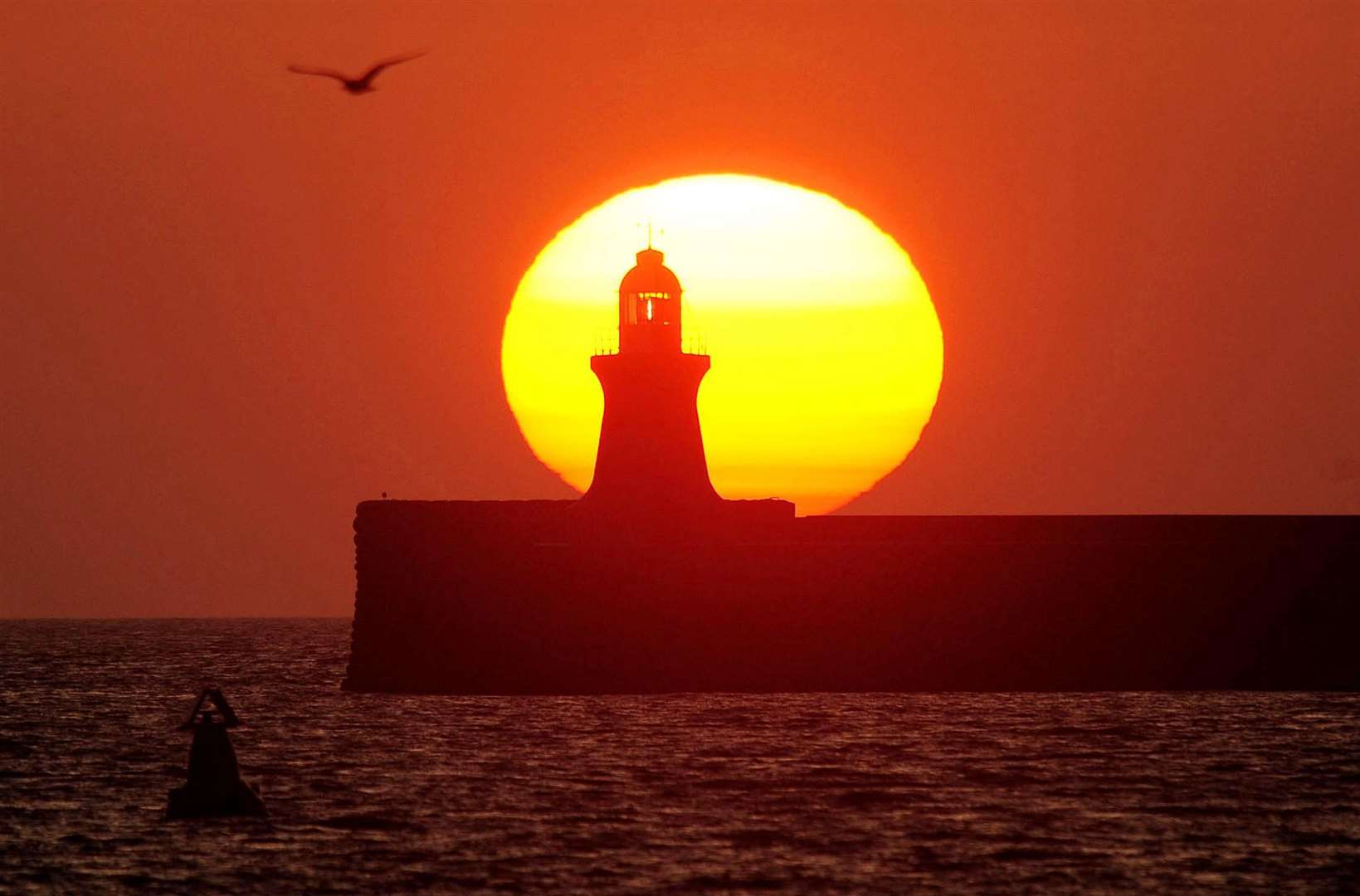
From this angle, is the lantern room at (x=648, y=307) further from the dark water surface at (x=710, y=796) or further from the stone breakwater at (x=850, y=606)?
the dark water surface at (x=710, y=796)

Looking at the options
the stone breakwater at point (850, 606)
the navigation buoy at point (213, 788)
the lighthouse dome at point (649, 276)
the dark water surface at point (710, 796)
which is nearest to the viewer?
the dark water surface at point (710, 796)

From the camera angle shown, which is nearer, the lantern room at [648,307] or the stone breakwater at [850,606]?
the stone breakwater at [850,606]

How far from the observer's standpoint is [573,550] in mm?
46688

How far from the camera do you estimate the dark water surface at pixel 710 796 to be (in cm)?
2688

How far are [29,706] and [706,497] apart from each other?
1891 cm

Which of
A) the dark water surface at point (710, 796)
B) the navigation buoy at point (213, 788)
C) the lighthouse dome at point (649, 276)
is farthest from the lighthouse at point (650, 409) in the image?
the navigation buoy at point (213, 788)

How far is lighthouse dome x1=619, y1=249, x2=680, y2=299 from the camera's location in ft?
158

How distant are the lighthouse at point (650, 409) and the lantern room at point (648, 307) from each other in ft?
0.05

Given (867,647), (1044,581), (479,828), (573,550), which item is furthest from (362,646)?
(479,828)

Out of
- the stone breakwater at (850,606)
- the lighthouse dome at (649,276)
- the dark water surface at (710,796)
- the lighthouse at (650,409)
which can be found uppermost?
the lighthouse dome at (649,276)

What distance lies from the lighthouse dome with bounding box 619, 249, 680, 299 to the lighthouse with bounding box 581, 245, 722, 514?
0.05 feet

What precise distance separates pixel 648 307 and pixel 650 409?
2115 mm

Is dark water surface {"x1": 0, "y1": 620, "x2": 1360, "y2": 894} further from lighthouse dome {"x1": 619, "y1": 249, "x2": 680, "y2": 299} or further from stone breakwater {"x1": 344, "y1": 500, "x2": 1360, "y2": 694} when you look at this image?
lighthouse dome {"x1": 619, "y1": 249, "x2": 680, "y2": 299}

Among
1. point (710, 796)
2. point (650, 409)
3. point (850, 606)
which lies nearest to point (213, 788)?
point (710, 796)
